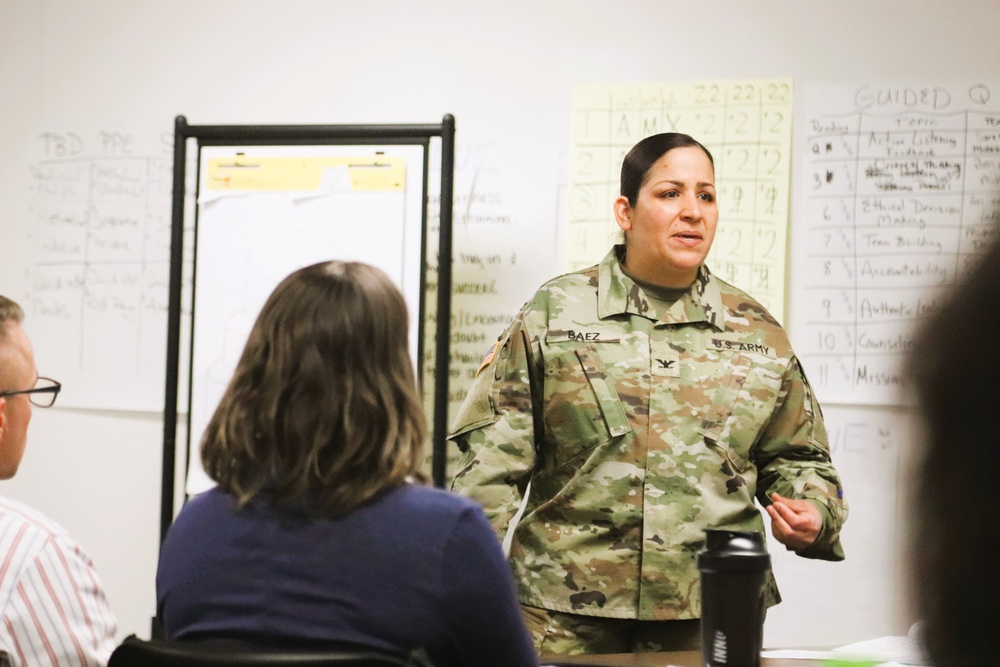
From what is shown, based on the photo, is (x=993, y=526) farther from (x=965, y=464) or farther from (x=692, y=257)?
(x=692, y=257)

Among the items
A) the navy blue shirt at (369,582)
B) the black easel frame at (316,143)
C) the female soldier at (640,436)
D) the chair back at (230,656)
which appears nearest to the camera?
the chair back at (230,656)

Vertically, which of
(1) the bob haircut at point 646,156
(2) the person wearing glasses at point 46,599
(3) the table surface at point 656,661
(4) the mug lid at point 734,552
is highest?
(1) the bob haircut at point 646,156

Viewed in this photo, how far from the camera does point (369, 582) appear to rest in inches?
45.1

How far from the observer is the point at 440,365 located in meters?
2.78

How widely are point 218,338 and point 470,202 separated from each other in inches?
33.6

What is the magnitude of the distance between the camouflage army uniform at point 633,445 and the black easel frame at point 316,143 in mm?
522

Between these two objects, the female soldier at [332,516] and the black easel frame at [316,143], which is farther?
the black easel frame at [316,143]

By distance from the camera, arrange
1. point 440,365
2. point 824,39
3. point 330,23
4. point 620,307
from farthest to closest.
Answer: point 330,23, point 824,39, point 440,365, point 620,307

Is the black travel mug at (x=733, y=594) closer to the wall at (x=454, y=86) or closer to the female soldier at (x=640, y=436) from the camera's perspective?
the female soldier at (x=640, y=436)

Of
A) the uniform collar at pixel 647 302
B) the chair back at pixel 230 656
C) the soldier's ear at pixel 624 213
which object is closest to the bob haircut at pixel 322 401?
the chair back at pixel 230 656

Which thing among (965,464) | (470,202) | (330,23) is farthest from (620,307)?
(965,464)

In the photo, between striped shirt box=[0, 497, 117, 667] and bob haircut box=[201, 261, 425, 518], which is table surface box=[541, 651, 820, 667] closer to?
bob haircut box=[201, 261, 425, 518]

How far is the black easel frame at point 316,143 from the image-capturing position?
2.78 meters

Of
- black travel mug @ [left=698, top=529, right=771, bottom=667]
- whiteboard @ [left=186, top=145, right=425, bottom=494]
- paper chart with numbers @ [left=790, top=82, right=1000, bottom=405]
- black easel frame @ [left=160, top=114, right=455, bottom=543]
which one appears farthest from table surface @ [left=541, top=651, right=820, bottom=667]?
paper chart with numbers @ [left=790, top=82, right=1000, bottom=405]
